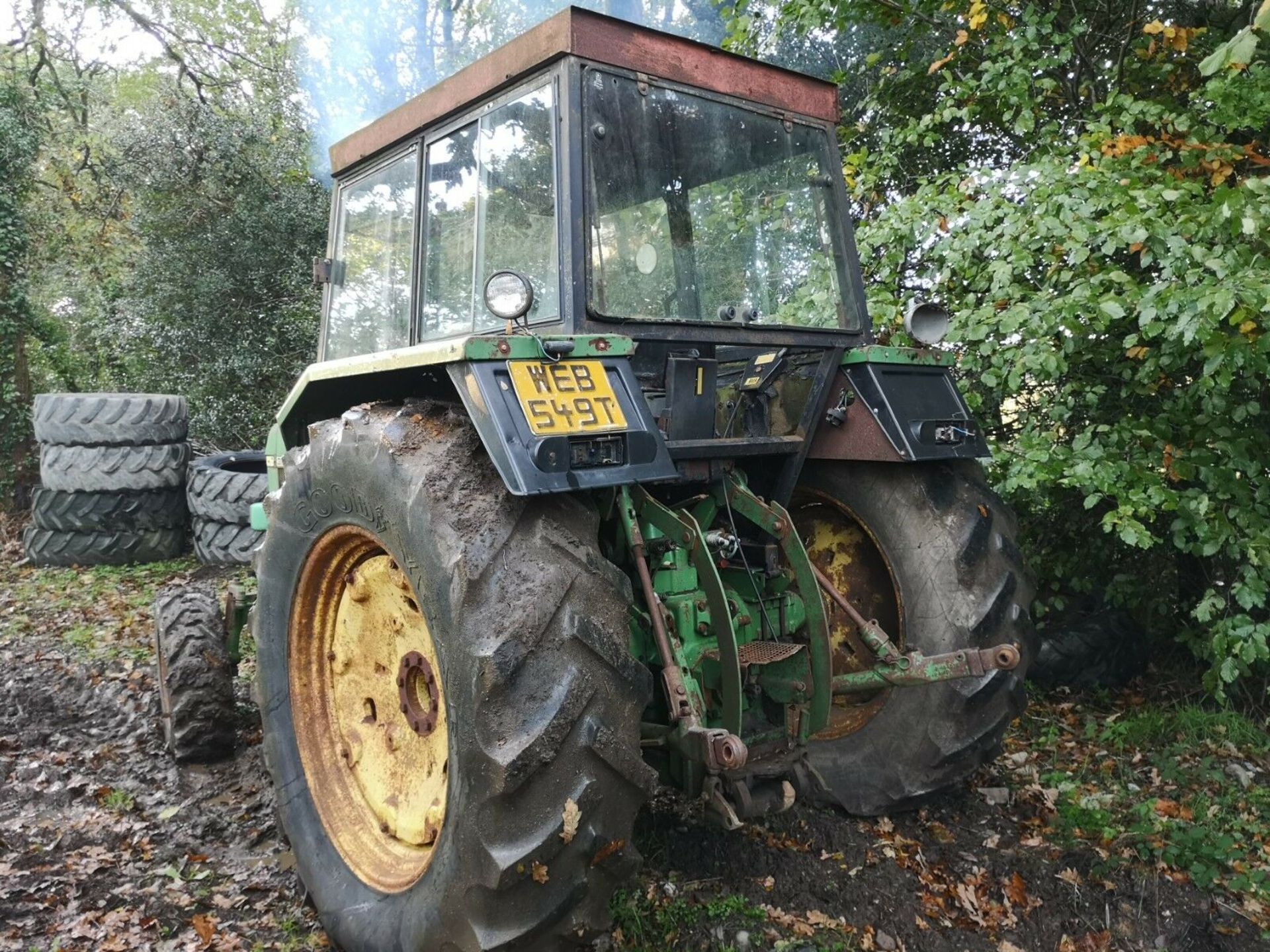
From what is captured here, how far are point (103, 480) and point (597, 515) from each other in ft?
20.6

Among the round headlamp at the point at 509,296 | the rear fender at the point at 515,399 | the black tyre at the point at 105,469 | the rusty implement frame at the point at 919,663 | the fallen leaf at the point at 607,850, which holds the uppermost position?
the black tyre at the point at 105,469

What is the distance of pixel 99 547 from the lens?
24.4 feet

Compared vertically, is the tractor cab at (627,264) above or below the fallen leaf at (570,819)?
above

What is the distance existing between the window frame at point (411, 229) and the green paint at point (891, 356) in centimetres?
141

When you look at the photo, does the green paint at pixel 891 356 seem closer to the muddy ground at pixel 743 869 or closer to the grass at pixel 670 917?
the muddy ground at pixel 743 869

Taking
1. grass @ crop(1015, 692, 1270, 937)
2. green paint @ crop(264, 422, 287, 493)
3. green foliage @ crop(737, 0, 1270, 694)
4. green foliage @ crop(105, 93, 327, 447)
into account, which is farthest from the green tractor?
green foliage @ crop(105, 93, 327, 447)

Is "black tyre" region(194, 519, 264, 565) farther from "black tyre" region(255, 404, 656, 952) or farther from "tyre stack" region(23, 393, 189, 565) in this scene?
"black tyre" region(255, 404, 656, 952)

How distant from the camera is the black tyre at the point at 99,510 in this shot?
24.3 ft

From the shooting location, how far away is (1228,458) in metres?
3.87

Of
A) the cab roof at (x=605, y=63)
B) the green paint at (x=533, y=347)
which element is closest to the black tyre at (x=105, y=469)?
the cab roof at (x=605, y=63)

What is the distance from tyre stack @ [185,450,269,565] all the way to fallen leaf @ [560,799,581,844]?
5309 mm

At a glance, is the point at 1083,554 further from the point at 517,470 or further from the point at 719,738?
the point at 517,470

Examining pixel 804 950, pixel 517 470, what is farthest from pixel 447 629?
pixel 804 950

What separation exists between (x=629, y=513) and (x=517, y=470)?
0.45 meters
